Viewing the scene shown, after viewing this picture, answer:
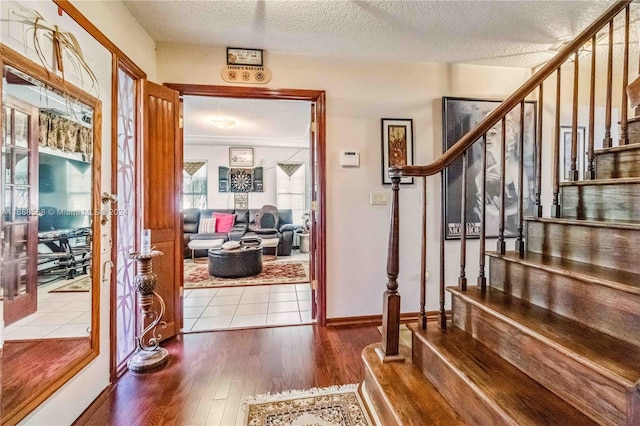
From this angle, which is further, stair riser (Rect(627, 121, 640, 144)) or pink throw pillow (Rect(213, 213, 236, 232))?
pink throw pillow (Rect(213, 213, 236, 232))

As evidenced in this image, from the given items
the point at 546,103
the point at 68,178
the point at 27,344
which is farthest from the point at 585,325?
the point at 546,103

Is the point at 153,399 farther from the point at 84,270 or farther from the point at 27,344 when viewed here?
the point at 84,270

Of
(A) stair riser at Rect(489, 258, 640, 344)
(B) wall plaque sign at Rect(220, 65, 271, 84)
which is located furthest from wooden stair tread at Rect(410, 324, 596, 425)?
(B) wall plaque sign at Rect(220, 65, 271, 84)

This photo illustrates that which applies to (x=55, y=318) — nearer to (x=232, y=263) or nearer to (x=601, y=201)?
(x=601, y=201)

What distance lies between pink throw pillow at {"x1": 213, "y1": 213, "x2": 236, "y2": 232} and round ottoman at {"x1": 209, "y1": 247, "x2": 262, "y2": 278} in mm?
1965

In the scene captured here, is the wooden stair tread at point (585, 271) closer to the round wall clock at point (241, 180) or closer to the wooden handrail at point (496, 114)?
the wooden handrail at point (496, 114)

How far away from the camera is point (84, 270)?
5.28ft

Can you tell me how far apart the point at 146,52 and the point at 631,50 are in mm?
4447

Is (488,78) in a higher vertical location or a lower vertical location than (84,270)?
higher

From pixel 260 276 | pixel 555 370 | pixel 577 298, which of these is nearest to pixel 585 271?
pixel 577 298

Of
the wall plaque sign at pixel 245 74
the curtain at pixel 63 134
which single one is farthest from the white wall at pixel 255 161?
the curtain at pixel 63 134

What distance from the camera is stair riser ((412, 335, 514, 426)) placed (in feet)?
3.36

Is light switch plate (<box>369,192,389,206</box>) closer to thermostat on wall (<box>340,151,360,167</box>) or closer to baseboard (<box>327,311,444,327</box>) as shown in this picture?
thermostat on wall (<box>340,151,360,167</box>)

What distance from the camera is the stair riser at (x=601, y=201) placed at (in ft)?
4.49
